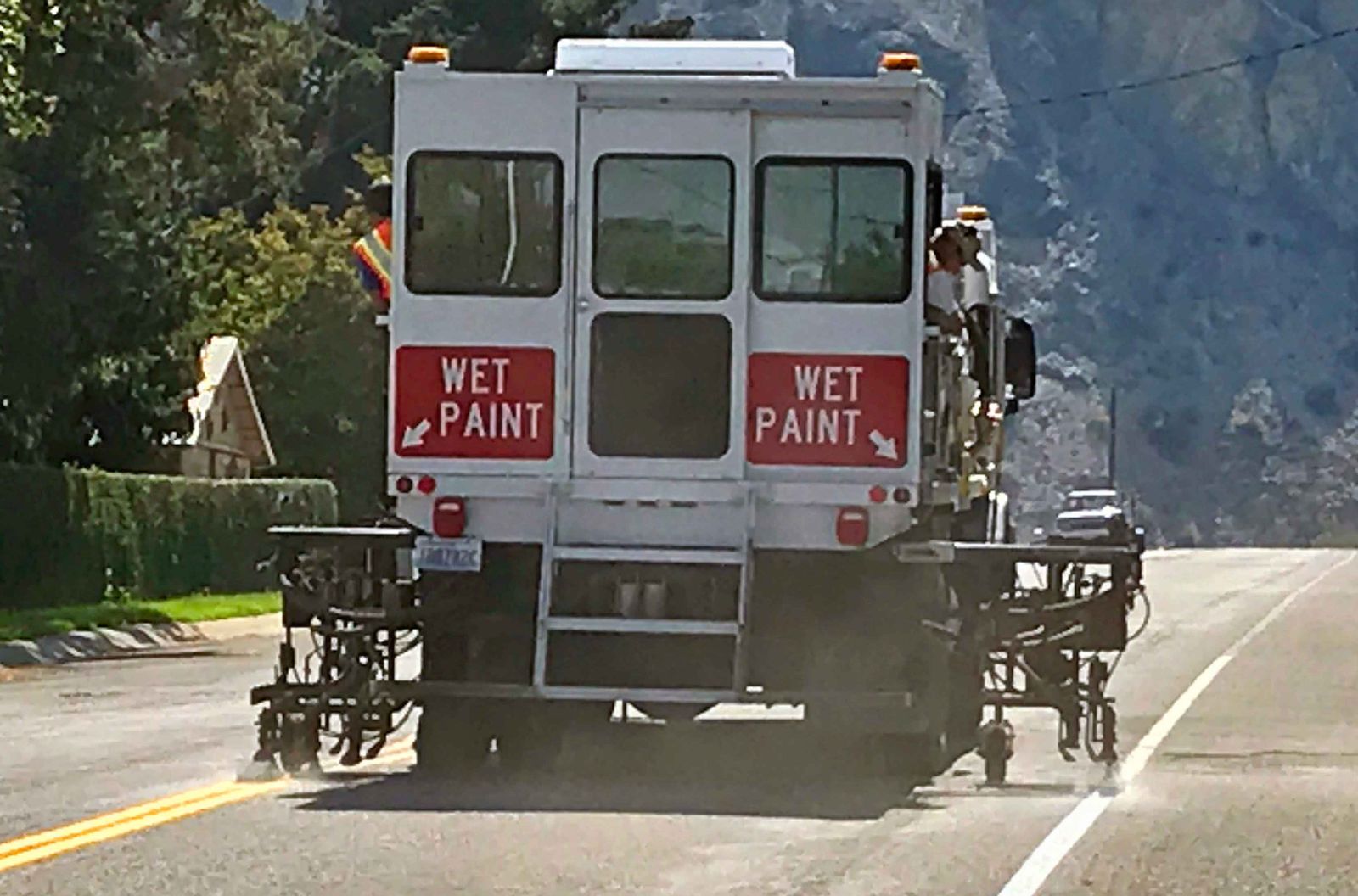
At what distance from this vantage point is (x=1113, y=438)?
4815 inches

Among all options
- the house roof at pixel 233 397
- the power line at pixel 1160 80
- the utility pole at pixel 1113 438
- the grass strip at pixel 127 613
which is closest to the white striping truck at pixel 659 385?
the grass strip at pixel 127 613

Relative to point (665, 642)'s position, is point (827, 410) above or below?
above

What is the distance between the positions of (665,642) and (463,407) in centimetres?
164

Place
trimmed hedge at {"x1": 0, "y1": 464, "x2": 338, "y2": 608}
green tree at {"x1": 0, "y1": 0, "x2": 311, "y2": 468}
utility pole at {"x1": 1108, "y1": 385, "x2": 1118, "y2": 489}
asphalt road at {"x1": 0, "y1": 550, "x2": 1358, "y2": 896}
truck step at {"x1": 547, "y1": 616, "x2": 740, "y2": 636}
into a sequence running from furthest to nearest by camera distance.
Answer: utility pole at {"x1": 1108, "y1": 385, "x2": 1118, "y2": 489} < trimmed hedge at {"x1": 0, "y1": 464, "x2": 338, "y2": 608} < green tree at {"x1": 0, "y1": 0, "x2": 311, "y2": 468} < truck step at {"x1": 547, "y1": 616, "x2": 740, "y2": 636} < asphalt road at {"x1": 0, "y1": 550, "x2": 1358, "y2": 896}

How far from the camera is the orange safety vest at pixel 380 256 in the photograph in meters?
16.7

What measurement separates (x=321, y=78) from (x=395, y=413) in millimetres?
77004

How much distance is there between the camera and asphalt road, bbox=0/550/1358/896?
1203 cm

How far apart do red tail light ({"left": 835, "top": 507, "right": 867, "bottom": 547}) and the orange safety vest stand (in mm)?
2697

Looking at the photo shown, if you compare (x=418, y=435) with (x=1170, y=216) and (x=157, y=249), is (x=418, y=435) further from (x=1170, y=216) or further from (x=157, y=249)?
(x=1170, y=216)

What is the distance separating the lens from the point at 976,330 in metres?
19.0

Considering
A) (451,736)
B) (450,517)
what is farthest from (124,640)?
(450,517)

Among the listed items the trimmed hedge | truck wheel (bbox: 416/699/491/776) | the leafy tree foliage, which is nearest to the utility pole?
the leafy tree foliage

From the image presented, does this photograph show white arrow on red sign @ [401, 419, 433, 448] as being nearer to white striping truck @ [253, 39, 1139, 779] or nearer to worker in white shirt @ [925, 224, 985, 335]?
white striping truck @ [253, 39, 1139, 779]

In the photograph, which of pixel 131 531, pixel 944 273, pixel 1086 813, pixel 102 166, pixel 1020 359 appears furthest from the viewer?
pixel 131 531
